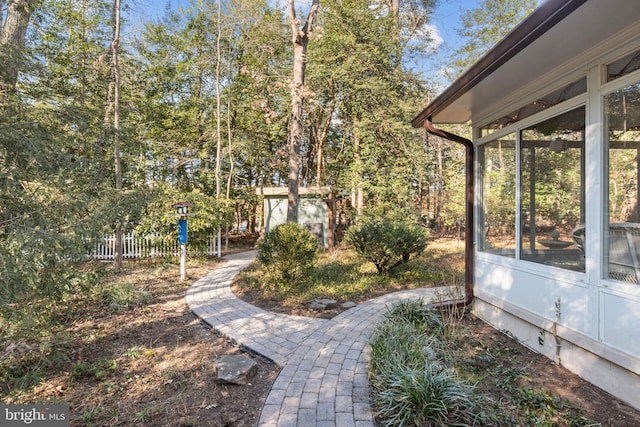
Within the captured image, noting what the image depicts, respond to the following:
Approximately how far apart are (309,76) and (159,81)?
301 inches

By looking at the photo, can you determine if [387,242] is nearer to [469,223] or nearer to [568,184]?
[469,223]

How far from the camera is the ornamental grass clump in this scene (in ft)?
6.54

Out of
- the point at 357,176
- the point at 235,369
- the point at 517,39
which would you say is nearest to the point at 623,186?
the point at 517,39

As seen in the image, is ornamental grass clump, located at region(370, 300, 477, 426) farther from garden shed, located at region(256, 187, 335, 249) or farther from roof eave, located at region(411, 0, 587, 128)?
garden shed, located at region(256, 187, 335, 249)

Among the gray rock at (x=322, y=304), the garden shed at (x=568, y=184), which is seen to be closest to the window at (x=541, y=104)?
the garden shed at (x=568, y=184)

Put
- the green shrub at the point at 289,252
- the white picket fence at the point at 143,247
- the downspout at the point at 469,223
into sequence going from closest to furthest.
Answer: the downspout at the point at 469,223
the green shrub at the point at 289,252
the white picket fence at the point at 143,247

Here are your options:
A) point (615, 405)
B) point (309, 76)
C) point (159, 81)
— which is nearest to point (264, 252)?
point (615, 405)

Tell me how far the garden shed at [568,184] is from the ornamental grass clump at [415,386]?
105 cm

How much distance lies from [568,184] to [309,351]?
2.99m

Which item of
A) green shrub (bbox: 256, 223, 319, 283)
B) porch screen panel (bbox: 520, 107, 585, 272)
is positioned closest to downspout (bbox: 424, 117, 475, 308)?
porch screen panel (bbox: 520, 107, 585, 272)

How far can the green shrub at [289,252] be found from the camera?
18.2 feet

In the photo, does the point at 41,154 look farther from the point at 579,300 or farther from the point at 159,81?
the point at 159,81

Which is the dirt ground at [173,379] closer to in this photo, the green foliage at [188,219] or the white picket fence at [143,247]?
the green foliage at [188,219]

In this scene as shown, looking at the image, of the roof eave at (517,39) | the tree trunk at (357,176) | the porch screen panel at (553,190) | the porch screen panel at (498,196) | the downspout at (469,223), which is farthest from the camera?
the tree trunk at (357,176)
